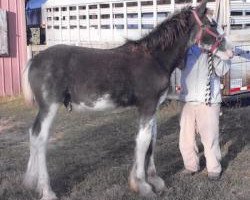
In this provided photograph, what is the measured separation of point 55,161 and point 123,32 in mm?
4224

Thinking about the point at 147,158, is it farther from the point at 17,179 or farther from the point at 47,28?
the point at 47,28

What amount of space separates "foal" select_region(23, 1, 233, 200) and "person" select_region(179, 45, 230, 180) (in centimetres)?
38

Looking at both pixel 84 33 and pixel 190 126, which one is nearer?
pixel 190 126

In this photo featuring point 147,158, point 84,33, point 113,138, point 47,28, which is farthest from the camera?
point 47,28

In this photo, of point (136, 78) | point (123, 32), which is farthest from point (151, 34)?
point (123, 32)

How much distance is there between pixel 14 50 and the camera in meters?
13.2

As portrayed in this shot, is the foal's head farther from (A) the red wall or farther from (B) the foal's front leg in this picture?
(A) the red wall

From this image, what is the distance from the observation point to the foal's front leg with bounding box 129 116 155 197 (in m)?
5.75

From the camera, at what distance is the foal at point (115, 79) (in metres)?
5.59

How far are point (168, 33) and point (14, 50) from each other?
808 centimetres

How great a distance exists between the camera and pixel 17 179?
20.5ft

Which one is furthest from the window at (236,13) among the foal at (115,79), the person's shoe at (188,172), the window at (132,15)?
the person's shoe at (188,172)

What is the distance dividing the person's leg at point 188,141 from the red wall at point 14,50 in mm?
7365

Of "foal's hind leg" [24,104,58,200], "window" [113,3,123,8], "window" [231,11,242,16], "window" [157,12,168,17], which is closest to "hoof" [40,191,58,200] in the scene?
"foal's hind leg" [24,104,58,200]
